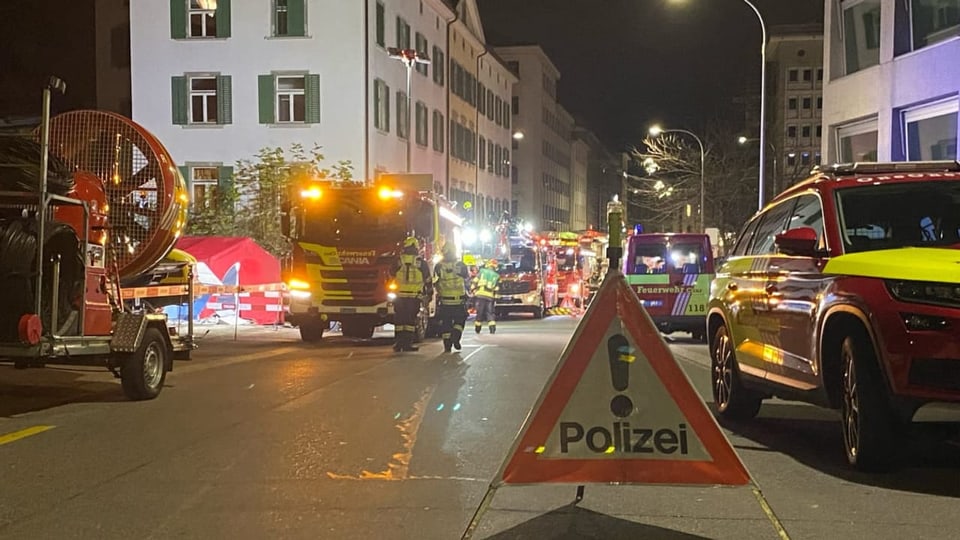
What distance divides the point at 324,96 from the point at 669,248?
58.6 feet

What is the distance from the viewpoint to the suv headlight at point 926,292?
580 cm

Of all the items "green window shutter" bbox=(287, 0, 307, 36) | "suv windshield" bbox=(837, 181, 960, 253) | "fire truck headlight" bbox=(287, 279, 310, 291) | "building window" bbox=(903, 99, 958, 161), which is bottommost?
"fire truck headlight" bbox=(287, 279, 310, 291)

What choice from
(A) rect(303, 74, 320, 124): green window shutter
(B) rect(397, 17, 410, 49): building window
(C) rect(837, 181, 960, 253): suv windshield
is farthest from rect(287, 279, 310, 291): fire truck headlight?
(B) rect(397, 17, 410, 49): building window

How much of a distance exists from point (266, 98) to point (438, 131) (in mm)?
12569

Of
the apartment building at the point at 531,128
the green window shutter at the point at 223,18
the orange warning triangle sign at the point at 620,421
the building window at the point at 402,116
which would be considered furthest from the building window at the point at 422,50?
the orange warning triangle sign at the point at 620,421

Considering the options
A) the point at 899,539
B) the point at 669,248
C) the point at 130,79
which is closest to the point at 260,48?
the point at 130,79

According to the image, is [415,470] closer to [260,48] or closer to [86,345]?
[86,345]

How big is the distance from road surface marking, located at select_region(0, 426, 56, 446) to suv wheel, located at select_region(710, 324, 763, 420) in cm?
631

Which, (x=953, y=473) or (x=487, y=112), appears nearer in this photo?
(x=953, y=473)

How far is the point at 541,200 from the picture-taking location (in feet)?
272

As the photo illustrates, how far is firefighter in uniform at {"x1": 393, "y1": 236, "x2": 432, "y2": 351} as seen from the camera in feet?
52.1

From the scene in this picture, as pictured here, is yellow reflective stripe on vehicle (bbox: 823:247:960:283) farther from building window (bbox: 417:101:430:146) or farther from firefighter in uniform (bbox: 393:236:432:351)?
building window (bbox: 417:101:430:146)

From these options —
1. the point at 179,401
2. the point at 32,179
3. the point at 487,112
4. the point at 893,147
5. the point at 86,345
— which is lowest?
the point at 179,401

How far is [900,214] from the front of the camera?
7094 mm
